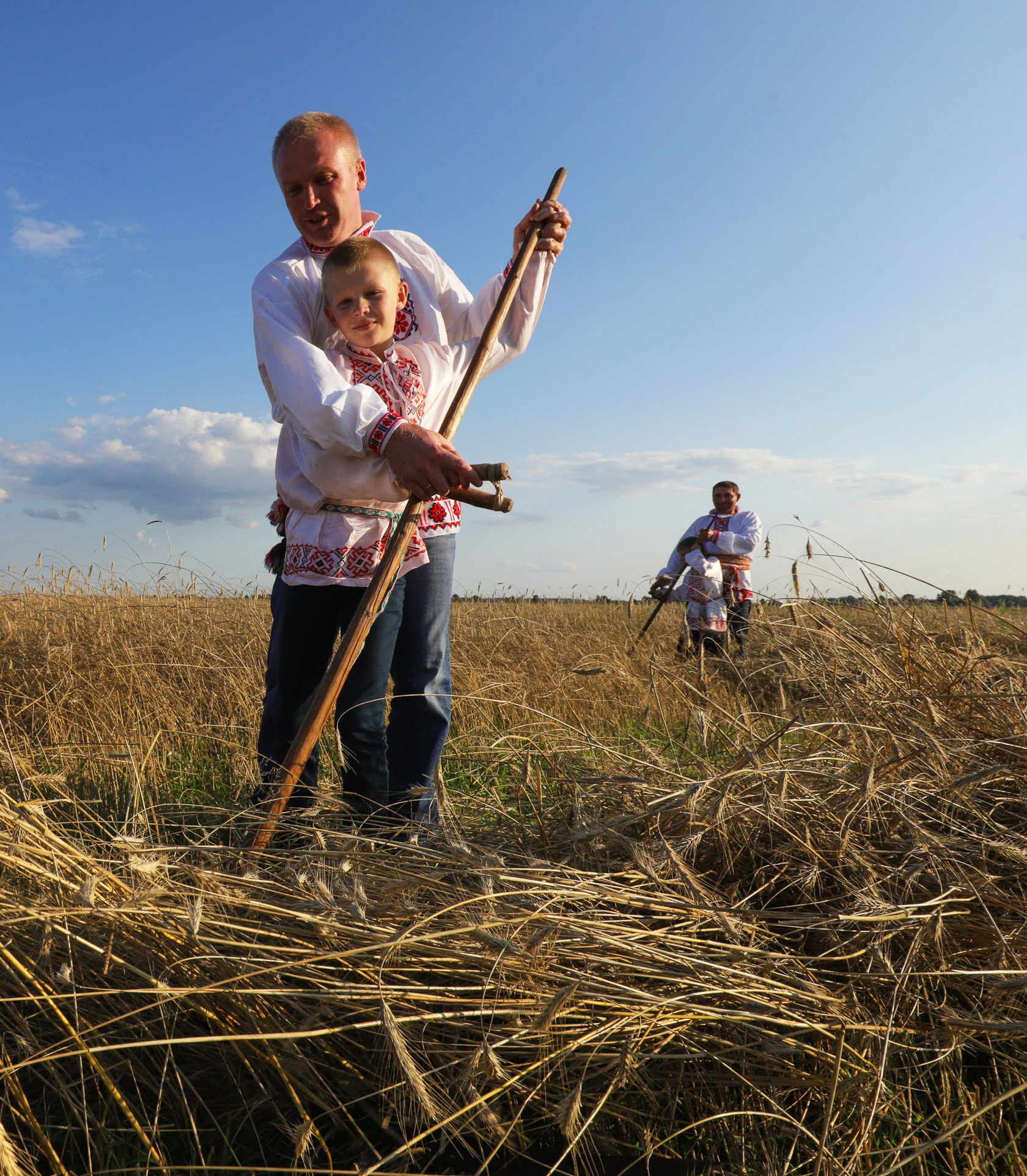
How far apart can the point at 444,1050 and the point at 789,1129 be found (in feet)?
1.59

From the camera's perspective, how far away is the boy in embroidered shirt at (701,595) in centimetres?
621

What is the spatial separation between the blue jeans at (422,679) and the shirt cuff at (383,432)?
40cm

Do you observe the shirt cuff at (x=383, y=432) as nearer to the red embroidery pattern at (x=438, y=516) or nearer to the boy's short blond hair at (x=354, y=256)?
the red embroidery pattern at (x=438, y=516)

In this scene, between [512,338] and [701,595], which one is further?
[701,595]

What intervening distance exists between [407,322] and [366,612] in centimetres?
90

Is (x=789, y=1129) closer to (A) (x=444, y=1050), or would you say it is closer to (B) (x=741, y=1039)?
(B) (x=741, y=1039)

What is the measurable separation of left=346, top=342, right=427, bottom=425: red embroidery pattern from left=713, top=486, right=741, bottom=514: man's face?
5.57 m

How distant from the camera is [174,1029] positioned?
1115 mm

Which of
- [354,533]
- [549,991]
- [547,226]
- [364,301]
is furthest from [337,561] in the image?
[549,991]

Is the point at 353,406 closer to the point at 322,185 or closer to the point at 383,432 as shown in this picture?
the point at 383,432

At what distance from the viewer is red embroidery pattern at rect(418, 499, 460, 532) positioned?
6.86ft

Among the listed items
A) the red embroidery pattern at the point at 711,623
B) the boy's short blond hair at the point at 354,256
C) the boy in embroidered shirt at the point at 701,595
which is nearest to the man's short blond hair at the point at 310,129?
the boy's short blond hair at the point at 354,256

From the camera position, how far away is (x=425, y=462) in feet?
5.57

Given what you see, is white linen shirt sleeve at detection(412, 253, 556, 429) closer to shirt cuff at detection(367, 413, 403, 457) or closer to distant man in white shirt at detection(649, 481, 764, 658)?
shirt cuff at detection(367, 413, 403, 457)
